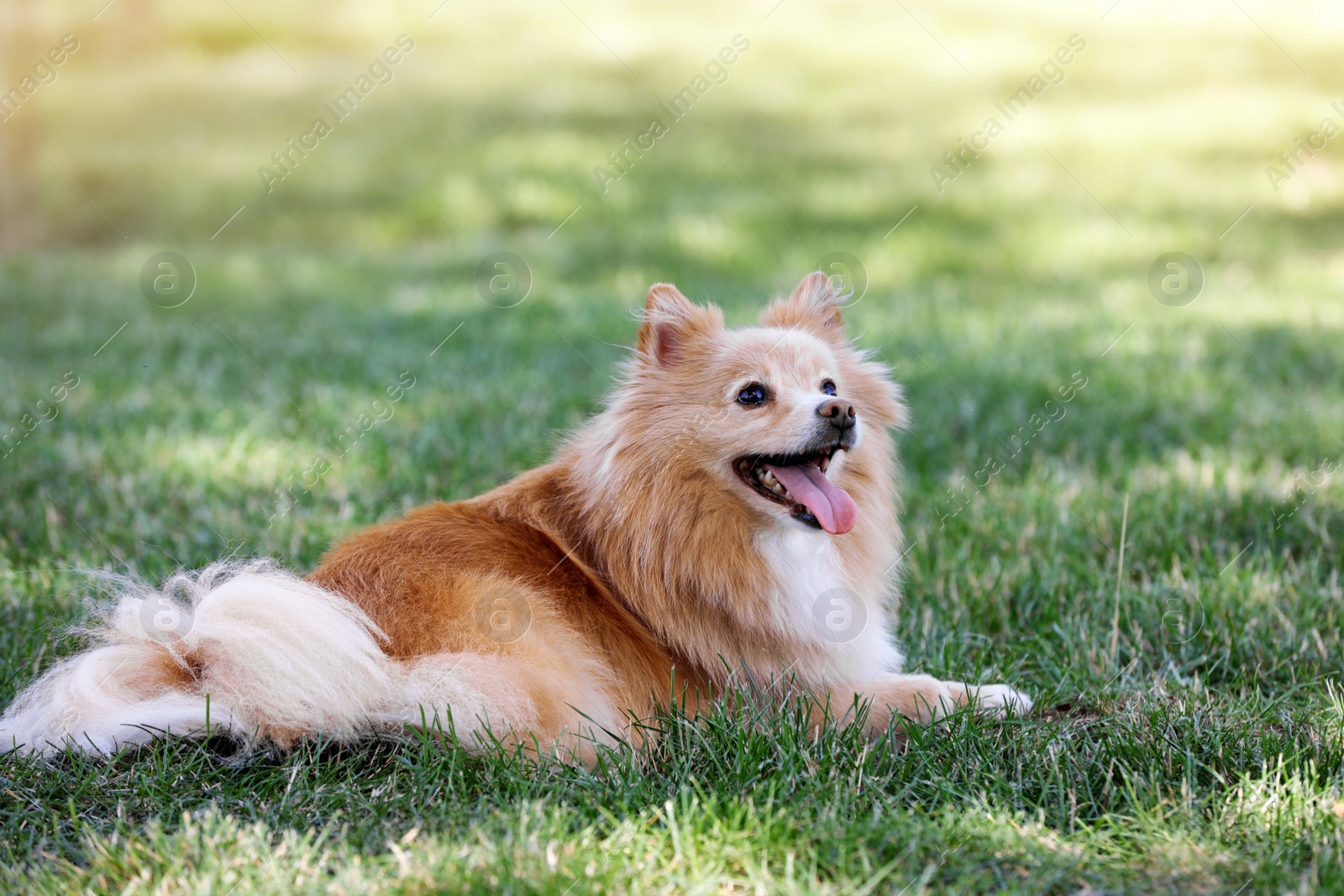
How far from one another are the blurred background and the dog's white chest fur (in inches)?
25.4

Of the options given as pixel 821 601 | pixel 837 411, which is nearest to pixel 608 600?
pixel 821 601

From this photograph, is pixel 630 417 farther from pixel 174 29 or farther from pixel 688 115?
pixel 174 29

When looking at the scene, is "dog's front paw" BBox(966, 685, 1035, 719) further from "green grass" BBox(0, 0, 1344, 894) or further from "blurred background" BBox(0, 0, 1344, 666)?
"blurred background" BBox(0, 0, 1344, 666)

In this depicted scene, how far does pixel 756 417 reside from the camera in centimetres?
288

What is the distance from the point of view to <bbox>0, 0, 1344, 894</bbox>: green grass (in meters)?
2.23

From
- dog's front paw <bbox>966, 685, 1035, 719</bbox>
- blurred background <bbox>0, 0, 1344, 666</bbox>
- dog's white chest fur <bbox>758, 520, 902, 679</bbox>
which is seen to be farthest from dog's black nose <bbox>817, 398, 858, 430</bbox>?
blurred background <bbox>0, 0, 1344, 666</bbox>

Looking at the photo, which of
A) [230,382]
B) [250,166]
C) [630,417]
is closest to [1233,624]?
[630,417]

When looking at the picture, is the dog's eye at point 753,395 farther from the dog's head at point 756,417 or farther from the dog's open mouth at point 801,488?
the dog's open mouth at point 801,488

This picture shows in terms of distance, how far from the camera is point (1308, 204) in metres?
12.2

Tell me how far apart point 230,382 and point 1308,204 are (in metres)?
11.4

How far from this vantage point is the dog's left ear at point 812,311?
3.30 meters

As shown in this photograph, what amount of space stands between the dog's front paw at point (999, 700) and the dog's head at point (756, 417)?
534 mm

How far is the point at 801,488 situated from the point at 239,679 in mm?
1411

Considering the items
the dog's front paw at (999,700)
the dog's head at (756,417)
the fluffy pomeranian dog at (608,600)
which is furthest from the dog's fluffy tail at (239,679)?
the dog's front paw at (999,700)
